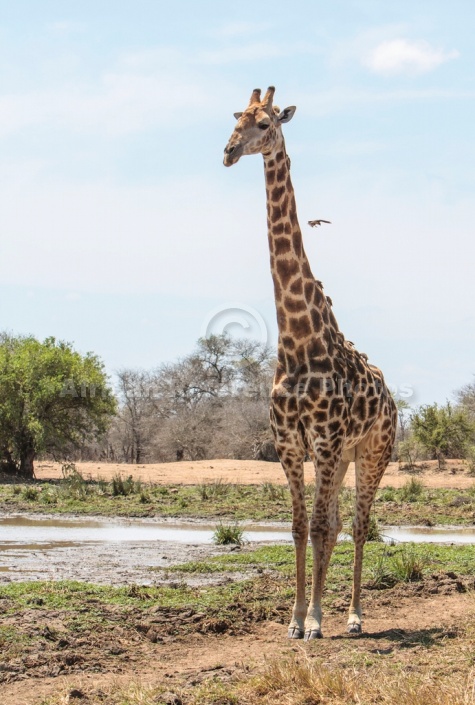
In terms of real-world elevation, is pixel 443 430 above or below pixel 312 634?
above

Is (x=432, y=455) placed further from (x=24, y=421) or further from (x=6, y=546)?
(x=6, y=546)

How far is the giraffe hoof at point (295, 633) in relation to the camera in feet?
25.1

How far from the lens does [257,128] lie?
7.97 meters

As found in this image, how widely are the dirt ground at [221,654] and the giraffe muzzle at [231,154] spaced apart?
360 centimetres

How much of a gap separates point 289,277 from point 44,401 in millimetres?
22366

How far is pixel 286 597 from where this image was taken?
9273 mm

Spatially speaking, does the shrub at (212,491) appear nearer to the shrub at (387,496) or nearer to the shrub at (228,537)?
the shrub at (387,496)

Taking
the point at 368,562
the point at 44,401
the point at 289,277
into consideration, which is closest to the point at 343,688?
the point at 289,277

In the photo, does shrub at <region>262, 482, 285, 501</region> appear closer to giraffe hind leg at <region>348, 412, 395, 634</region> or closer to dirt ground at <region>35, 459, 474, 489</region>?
dirt ground at <region>35, 459, 474, 489</region>

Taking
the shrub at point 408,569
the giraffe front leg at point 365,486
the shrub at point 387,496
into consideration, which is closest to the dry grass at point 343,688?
the giraffe front leg at point 365,486

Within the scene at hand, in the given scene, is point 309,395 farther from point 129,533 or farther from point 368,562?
point 129,533

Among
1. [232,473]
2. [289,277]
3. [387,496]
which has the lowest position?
[387,496]

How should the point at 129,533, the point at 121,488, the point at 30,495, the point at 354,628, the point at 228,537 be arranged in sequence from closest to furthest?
the point at 354,628 → the point at 228,537 → the point at 129,533 → the point at 30,495 → the point at 121,488

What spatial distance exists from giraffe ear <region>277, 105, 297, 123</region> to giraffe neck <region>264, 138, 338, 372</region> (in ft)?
0.63
